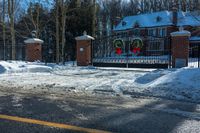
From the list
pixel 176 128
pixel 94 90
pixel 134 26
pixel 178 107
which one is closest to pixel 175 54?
pixel 94 90

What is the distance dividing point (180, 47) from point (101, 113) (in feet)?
41.1

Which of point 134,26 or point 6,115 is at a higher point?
point 134,26

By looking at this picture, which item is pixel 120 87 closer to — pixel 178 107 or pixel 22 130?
pixel 178 107

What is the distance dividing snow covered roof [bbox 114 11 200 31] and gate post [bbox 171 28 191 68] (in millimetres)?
32088

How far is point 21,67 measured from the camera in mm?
15883

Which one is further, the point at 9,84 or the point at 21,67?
the point at 21,67

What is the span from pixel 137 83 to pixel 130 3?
62410 mm

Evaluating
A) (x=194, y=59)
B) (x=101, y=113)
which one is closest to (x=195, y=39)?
(x=194, y=59)

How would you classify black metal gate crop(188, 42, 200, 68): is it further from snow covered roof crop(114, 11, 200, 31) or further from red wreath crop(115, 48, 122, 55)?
snow covered roof crop(114, 11, 200, 31)

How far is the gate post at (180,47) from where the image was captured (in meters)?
18.1

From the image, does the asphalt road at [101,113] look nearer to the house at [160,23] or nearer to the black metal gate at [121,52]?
the black metal gate at [121,52]

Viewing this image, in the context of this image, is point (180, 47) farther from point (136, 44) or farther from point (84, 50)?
point (84, 50)

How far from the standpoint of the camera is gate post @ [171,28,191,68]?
18078mm

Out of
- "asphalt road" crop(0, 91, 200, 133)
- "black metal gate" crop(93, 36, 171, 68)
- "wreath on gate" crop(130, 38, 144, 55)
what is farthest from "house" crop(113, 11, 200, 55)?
"asphalt road" crop(0, 91, 200, 133)
